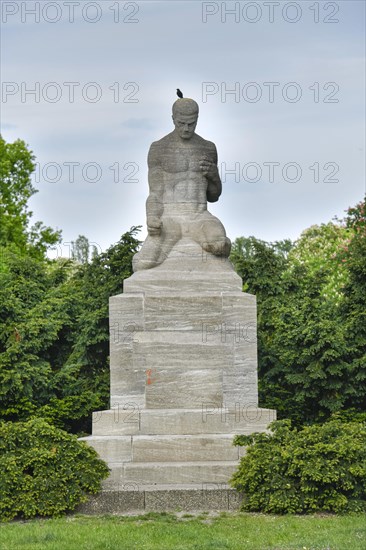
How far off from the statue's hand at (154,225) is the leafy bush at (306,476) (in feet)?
10.9

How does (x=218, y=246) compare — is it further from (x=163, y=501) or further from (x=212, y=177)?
(x=163, y=501)

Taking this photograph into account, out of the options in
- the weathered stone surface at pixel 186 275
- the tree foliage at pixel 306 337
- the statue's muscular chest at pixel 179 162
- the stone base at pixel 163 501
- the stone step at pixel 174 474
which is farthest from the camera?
the tree foliage at pixel 306 337

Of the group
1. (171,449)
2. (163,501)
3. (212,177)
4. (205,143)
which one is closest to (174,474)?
(171,449)

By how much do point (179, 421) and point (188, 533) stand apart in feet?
8.83

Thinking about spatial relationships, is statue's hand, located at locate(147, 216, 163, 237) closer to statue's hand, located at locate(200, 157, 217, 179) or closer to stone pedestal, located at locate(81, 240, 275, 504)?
stone pedestal, located at locate(81, 240, 275, 504)

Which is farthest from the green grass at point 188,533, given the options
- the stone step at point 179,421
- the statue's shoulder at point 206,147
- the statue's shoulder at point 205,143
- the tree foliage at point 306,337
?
the statue's shoulder at point 205,143

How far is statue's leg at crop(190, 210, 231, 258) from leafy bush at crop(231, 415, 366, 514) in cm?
297

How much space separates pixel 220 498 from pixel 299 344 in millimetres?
4429

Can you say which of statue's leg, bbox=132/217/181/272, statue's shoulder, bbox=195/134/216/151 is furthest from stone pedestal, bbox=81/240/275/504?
statue's shoulder, bbox=195/134/216/151

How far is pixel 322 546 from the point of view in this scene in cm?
973

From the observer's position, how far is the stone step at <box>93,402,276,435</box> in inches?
512

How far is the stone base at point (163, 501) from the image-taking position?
1178 cm

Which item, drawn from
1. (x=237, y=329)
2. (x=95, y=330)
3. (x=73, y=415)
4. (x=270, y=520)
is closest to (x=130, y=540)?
(x=270, y=520)

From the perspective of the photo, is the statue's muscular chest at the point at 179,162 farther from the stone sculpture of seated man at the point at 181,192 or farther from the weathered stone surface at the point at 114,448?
the weathered stone surface at the point at 114,448
